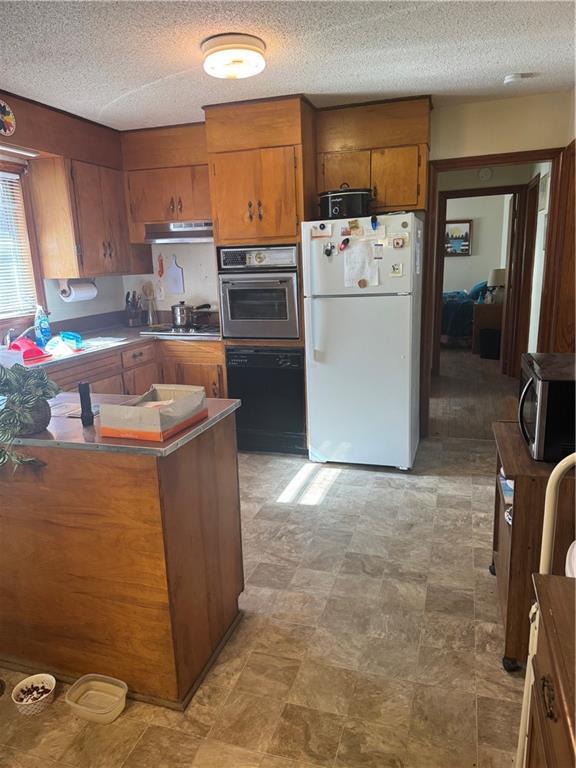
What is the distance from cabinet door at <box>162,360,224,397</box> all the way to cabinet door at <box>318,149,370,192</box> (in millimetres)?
1570

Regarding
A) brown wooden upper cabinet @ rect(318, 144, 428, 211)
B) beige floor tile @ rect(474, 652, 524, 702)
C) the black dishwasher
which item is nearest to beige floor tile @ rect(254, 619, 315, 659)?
beige floor tile @ rect(474, 652, 524, 702)

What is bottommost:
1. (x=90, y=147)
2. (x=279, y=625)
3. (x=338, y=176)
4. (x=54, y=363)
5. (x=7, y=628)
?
(x=279, y=625)

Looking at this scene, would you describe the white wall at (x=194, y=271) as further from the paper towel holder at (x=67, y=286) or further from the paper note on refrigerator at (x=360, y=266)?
the paper note on refrigerator at (x=360, y=266)

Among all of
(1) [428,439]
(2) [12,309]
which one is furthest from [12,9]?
(1) [428,439]

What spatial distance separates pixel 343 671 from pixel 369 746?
1.02ft

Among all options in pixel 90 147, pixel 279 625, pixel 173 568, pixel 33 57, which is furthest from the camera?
pixel 90 147

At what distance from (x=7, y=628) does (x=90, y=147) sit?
10.5ft

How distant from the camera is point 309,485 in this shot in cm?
346

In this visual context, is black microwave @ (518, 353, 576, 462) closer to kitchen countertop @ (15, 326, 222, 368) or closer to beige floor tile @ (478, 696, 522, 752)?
beige floor tile @ (478, 696, 522, 752)

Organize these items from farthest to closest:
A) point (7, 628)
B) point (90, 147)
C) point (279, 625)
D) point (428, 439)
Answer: point (428, 439) < point (90, 147) < point (279, 625) < point (7, 628)

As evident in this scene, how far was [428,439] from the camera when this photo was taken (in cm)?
421

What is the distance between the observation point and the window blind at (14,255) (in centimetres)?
353

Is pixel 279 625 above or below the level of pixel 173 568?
below

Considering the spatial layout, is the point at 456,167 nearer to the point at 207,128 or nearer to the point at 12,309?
the point at 207,128
